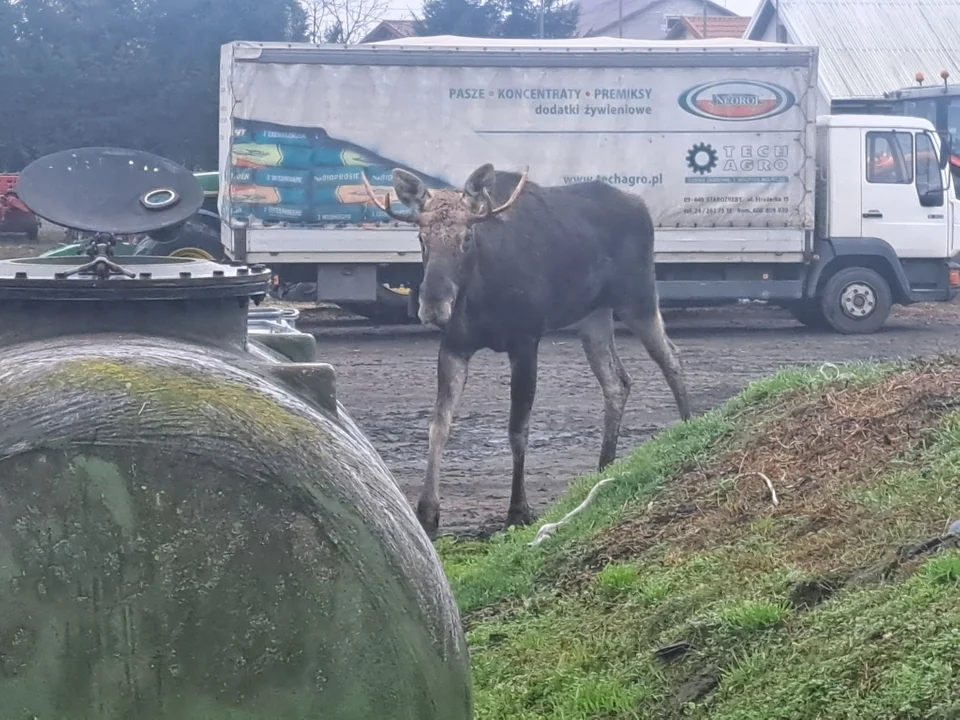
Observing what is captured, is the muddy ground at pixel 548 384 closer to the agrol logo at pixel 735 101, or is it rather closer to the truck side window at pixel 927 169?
the truck side window at pixel 927 169

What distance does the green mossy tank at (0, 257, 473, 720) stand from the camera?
2.07 metres

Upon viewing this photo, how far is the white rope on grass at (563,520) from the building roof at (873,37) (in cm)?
2223

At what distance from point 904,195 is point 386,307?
637 cm

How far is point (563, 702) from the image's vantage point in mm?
4352

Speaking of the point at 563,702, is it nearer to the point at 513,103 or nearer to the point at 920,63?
the point at 513,103

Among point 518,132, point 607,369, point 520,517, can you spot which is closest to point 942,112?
point 518,132

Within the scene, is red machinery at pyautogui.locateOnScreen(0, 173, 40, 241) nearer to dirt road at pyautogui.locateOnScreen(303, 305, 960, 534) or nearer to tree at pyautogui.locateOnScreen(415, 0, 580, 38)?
dirt road at pyautogui.locateOnScreen(303, 305, 960, 534)

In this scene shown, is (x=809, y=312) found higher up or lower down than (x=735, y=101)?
lower down

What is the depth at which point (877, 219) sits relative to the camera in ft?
54.4

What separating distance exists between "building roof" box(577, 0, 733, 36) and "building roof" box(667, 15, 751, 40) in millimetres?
8684

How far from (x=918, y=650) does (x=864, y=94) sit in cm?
2540

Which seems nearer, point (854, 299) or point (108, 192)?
point (108, 192)

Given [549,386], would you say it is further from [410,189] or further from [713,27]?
[713,27]

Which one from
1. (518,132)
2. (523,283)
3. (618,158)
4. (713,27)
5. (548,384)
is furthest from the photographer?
(713,27)
